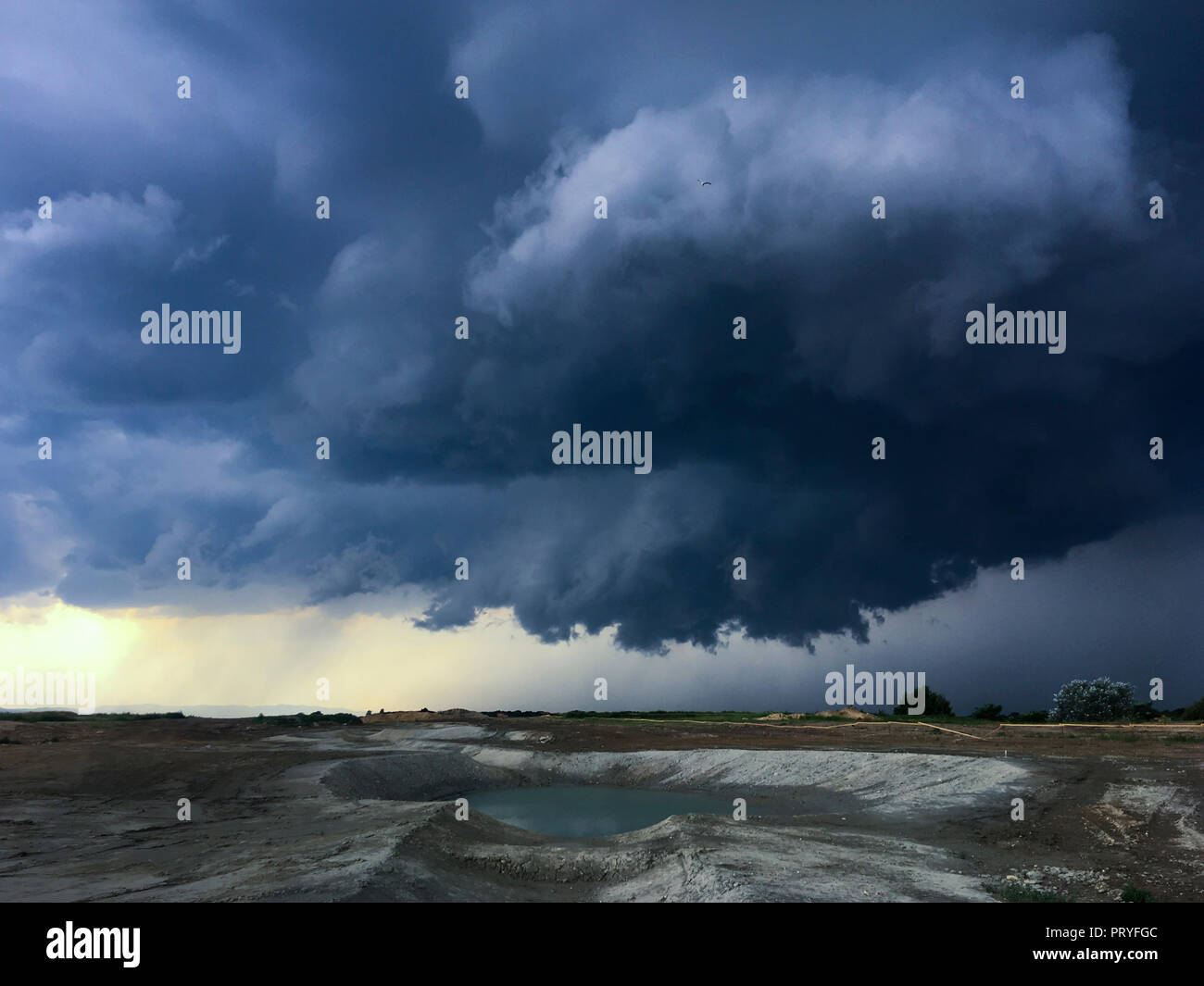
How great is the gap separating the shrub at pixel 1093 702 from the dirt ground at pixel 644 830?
2892 cm

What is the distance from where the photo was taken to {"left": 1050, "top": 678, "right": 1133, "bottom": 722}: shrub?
87.2 meters

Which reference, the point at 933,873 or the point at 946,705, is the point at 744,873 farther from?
the point at 946,705

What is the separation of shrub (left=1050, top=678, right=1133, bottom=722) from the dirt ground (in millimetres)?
28923

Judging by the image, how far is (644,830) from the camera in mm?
27109

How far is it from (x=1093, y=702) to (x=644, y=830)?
87.3 meters

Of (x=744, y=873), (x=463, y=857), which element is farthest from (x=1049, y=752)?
(x=463, y=857)

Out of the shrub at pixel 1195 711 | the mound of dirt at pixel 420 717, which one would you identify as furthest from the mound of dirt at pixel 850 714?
the mound of dirt at pixel 420 717

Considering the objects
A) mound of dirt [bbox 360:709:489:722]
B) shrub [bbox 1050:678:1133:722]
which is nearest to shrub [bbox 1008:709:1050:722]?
shrub [bbox 1050:678:1133:722]

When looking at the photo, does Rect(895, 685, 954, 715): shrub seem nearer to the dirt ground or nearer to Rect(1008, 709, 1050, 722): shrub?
Rect(1008, 709, 1050, 722): shrub

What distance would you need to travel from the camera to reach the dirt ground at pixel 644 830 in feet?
64.3

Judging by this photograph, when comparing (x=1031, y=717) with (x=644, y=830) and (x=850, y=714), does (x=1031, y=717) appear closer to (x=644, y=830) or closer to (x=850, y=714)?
(x=850, y=714)
